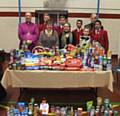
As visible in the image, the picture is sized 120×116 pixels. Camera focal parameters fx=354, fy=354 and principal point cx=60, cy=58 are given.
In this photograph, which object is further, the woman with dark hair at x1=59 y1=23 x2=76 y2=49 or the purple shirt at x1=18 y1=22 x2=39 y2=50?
the purple shirt at x1=18 y1=22 x2=39 y2=50

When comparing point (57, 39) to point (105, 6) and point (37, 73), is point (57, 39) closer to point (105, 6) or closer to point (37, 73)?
point (37, 73)

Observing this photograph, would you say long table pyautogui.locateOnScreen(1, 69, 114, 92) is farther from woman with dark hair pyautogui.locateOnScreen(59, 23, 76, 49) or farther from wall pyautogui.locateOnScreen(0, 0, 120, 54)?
wall pyautogui.locateOnScreen(0, 0, 120, 54)

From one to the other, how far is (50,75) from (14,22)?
383cm

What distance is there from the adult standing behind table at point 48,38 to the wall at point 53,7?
240 cm

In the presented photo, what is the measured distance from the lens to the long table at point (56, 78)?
4.92 m

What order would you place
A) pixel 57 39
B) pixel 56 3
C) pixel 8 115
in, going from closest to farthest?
pixel 8 115 < pixel 57 39 < pixel 56 3

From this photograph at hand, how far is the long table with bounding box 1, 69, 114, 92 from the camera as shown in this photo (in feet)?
16.1

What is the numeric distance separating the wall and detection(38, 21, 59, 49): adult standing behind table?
2395 mm

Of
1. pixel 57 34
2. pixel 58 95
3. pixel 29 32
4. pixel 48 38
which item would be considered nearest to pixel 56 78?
pixel 58 95

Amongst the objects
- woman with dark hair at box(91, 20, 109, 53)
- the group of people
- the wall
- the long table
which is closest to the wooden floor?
the long table

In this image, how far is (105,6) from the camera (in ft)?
27.7

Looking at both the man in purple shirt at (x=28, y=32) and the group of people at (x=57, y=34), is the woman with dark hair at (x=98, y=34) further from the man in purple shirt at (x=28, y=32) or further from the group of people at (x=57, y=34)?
the man in purple shirt at (x=28, y=32)

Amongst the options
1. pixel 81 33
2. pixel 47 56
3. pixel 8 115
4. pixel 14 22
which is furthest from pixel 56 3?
pixel 8 115

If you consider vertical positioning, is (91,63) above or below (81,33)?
below
